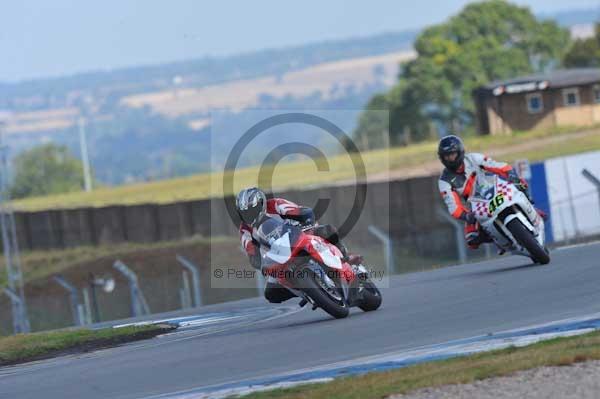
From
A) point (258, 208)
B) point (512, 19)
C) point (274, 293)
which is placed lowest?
point (274, 293)

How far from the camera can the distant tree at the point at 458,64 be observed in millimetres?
95938

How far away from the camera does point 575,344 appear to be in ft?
31.8

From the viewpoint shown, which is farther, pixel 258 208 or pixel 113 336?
pixel 113 336

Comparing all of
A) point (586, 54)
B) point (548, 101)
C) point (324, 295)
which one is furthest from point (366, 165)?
point (324, 295)

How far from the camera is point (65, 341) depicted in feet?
45.3

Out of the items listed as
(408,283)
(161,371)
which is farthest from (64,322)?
(161,371)

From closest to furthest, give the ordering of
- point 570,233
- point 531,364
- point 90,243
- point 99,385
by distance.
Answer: point 531,364
point 99,385
point 570,233
point 90,243

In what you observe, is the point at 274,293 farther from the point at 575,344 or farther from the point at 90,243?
the point at 90,243

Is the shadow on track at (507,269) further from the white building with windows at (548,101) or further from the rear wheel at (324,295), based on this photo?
the white building with windows at (548,101)

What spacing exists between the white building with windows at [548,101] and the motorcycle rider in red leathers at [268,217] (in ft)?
163

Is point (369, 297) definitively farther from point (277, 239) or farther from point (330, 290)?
point (277, 239)

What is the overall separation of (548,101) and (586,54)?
997 inches

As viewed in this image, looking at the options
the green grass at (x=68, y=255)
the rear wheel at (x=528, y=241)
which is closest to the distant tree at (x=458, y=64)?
the green grass at (x=68, y=255)

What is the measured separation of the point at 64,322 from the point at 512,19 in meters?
86.7
